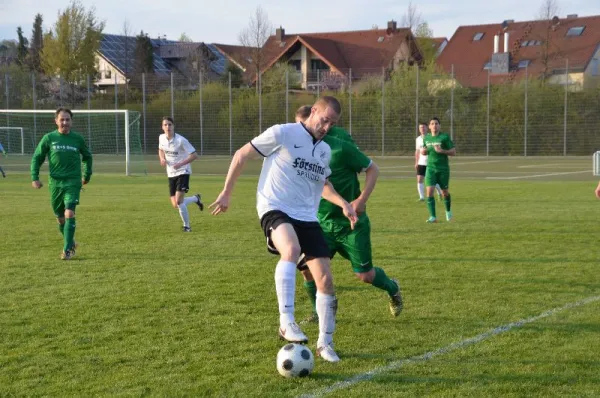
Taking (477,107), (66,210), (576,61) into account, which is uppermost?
(576,61)

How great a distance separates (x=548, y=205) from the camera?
17.3 m

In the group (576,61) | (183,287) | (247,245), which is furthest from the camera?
(576,61)

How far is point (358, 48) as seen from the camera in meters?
60.7

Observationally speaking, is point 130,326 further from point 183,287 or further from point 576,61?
point 576,61

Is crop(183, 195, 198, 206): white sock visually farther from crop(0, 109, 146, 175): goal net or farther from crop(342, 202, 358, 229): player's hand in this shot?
crop(0, 109, 146, 175): goal net

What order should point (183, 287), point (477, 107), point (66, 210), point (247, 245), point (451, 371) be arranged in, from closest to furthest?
point (451, 371) → point (183, 287) → point (66, 210) → point (247, 245) → point (477, 107)

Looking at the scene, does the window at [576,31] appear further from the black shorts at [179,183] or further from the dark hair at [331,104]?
the dark hair at [331,104]

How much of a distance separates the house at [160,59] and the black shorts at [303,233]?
174ft

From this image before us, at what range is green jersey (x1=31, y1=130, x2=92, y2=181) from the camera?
419 inches

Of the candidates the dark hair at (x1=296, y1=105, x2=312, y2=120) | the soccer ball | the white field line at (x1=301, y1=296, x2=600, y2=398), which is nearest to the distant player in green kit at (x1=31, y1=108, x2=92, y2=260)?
the dark hair at (x1=296, y1=105, x2=312, y2=120)

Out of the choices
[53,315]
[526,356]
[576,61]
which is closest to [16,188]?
[53,315]

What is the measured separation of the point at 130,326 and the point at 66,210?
4.38 metres

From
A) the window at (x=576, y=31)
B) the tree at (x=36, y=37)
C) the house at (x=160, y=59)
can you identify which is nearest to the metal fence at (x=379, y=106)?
the house at (x=160, y=59)

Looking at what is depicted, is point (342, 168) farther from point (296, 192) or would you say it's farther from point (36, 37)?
point (36, 37)
